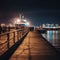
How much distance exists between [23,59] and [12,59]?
0.64 m

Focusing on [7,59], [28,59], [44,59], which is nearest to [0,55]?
[7,59]

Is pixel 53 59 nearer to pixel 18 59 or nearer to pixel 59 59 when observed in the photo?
pixel 59 59

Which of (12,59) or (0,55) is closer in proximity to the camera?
(0,55)

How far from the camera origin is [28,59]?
1340 cm

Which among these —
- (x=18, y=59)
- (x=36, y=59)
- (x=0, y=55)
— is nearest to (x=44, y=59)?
(x=36, y=59)

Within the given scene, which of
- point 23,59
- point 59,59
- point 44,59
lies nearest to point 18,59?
point 23,59

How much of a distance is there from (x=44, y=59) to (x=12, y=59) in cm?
188

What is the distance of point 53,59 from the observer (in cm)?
1352

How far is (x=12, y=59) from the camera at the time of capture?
13383 millimetres

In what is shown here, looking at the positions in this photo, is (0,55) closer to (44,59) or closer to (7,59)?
(7,59)

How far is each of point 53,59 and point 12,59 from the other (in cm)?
241

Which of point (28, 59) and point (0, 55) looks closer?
point (0, 55)

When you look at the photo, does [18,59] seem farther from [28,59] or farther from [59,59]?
[59,59]

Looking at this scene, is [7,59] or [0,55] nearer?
[0,55]
